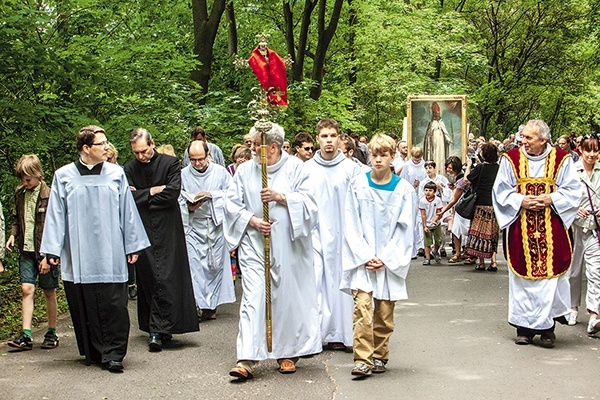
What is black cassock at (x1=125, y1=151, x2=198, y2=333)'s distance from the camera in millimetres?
10156

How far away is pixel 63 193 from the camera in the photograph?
9.14 meters

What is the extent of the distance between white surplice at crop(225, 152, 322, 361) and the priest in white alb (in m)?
0.95

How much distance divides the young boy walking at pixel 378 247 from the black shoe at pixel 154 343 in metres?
2.14

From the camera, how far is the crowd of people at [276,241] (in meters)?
8.73

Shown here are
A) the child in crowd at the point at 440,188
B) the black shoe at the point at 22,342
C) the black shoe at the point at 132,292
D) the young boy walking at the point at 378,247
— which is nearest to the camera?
the young boy walking at the point at 378,247

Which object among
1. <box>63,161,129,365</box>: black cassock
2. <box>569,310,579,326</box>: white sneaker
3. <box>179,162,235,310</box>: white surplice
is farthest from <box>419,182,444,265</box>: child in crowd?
<box>63,161,129,365</box>: black cassock

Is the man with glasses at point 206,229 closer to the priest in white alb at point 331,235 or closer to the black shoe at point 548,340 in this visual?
the priest in white alb at point 331,235

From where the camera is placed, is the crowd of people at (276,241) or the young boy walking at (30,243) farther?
the young boy walking at (30,243)

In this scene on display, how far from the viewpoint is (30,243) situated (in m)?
9.91

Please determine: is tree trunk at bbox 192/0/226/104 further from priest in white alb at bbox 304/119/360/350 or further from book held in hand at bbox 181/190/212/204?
priest in white alb at bbox 304/119/360/350

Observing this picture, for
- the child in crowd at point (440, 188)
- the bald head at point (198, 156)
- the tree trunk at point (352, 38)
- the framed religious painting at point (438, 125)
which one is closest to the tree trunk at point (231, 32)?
the framed religious painting at point (438, 125)

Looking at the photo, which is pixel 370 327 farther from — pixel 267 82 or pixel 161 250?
pixel 161 250

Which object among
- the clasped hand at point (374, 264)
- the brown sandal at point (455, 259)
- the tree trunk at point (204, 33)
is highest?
the tree trunk at point (204, 33)

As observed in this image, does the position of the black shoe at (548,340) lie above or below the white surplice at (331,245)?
below
